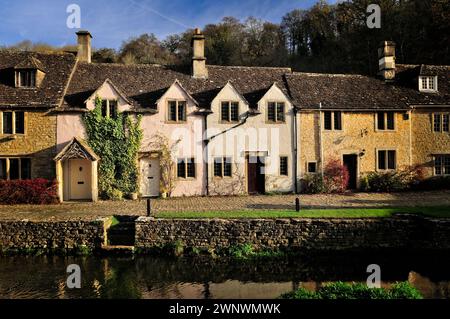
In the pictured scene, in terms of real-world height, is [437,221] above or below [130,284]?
above

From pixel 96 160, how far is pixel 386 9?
156ft

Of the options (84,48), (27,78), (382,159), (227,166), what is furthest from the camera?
(84,48)

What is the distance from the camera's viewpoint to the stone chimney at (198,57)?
83.3ft

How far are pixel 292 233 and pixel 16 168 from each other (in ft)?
60.4

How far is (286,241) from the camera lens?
15617 mm

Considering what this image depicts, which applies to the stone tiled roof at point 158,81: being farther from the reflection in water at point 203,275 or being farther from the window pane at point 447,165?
the window pane at point 447,165

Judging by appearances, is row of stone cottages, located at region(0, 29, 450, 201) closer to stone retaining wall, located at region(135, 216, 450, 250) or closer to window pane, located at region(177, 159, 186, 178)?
window pane, located at region(177, 159, 186, 178)

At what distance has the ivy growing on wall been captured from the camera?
22.4 m

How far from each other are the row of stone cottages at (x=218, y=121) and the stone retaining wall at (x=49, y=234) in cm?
619

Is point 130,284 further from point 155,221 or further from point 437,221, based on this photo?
point 437,221

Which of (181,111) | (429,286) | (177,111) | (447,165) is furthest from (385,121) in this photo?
(429,286)

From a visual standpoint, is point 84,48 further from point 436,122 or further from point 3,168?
point 436,122

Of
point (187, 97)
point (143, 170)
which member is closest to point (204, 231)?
point (143, 170)

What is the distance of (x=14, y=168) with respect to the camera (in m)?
22.2
